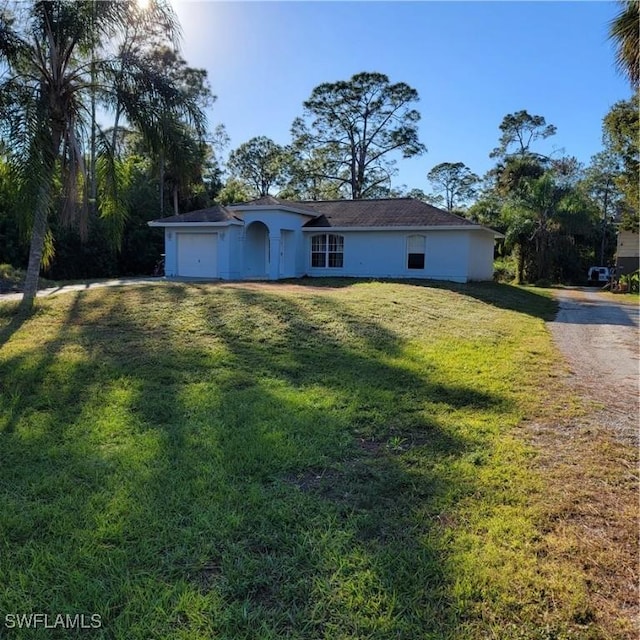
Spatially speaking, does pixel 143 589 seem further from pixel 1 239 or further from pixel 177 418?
pixel 1 239

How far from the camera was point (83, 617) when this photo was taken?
2.58 m

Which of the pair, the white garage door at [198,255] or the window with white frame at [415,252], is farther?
the white garage door at [198,255]

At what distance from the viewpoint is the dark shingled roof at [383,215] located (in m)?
21.5

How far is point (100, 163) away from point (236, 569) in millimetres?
11538

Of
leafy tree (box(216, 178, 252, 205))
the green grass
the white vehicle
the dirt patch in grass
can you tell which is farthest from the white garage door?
the white vehicle

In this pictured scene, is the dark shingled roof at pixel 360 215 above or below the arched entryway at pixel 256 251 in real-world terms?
above

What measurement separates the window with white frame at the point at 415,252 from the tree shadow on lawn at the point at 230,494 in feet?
50.4

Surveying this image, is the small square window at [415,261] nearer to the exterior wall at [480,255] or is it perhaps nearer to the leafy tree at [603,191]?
the exterior wall at [480,255]

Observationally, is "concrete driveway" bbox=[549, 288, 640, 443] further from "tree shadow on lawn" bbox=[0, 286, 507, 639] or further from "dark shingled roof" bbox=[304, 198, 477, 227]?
"dark shingled roof" bbox=[304, 198, 477, 227]

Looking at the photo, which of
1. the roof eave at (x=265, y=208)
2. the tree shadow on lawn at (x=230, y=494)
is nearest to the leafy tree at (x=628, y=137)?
the roof eave at (x=265, y=208)

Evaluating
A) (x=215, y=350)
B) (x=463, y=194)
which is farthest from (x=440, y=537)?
(x=463, y=194)

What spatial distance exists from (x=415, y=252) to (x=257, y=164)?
28.9m

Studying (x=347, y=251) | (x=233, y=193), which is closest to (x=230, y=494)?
(x=347, y=251)

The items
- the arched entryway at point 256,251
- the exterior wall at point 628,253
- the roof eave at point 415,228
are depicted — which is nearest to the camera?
the roof eave at point 415,228
